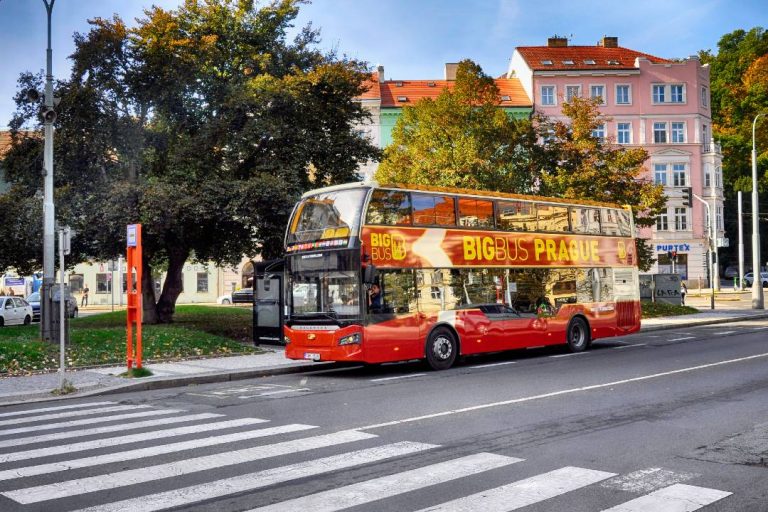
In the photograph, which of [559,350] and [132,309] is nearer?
[132,309]

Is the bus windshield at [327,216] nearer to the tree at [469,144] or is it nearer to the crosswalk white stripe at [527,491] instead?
the crosswalk white stripe at [527,491]

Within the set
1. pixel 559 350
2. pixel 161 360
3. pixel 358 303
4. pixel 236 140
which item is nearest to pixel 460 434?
pixel 358 303

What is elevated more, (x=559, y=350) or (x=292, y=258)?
(x=292, y=258)

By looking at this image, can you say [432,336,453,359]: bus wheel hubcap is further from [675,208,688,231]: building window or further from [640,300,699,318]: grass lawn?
[675,208,688,231]: building window

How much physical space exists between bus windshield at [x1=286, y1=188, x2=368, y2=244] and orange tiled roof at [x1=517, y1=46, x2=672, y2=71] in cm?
5318

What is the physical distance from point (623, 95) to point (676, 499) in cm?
6562

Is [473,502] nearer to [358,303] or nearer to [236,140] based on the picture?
[358,303]

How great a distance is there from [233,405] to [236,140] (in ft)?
46.5

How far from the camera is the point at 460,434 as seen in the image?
332 inches

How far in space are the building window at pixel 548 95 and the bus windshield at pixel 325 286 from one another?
53.4 metres

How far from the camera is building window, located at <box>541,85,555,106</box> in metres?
65.6

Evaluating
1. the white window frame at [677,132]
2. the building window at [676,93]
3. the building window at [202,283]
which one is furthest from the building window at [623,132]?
the building window at [202,283]

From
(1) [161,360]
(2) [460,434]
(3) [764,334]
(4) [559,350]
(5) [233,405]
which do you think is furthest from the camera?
(3) [764,334]

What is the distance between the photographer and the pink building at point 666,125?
6644 cm
